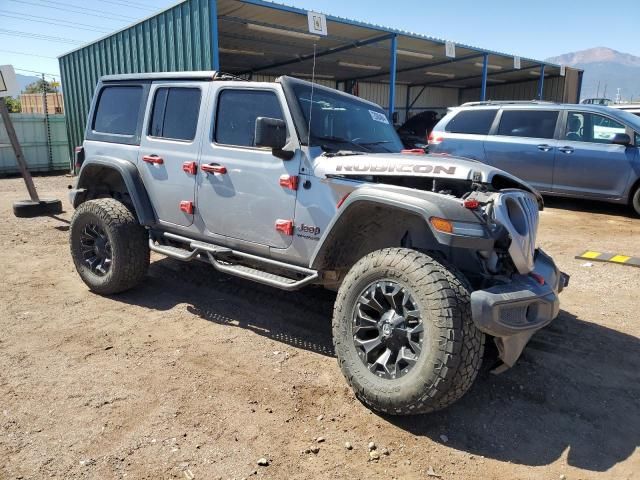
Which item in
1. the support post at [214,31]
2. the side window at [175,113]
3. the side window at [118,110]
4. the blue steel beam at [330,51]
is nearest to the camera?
the side window at [175,113]

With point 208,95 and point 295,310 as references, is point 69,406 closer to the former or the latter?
point 295,310

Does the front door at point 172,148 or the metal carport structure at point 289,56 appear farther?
the metal carport structure at point 289,56

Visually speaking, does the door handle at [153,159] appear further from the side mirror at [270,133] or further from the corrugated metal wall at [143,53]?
the corrugated metal wall at [143,53]

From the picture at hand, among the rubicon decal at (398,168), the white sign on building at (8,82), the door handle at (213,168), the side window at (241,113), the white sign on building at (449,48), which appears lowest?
the door handle at (213,168)

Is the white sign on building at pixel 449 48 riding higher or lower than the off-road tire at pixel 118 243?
higher

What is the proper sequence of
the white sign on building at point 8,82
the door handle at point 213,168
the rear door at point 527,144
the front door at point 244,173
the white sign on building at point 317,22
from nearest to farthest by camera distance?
the front door at point 244,173 → the door handle at point 213,168 → the white sign on building at point 8,82 → the rear door at point 527,144 → the white sign on building at point 317,22

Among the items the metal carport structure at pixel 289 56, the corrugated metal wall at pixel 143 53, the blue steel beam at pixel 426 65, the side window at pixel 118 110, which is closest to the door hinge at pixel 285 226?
the metal carport structure at pixel 289 56

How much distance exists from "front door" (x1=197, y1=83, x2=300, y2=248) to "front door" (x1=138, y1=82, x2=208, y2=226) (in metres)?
0.18

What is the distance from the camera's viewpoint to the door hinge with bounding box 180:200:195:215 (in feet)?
13.9

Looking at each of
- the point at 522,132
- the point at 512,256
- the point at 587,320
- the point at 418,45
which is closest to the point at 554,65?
the point at 418,45

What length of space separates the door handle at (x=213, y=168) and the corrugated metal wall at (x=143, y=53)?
20.0ft

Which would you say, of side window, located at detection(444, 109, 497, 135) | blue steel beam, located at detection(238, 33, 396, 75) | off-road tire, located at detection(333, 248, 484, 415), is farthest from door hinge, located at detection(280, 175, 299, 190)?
blue steel beam, located at detection(238, 33, 396, 75)

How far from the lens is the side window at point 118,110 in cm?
482

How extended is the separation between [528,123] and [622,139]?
4.95 ft
